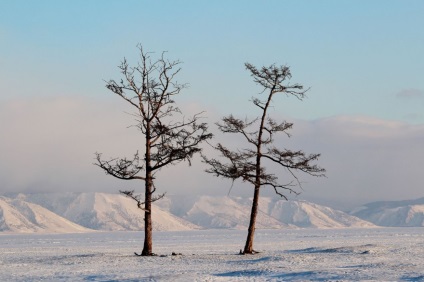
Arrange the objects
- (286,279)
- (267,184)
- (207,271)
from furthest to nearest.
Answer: (267,184), (207,271), (286,279)

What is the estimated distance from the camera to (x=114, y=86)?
5053 cm

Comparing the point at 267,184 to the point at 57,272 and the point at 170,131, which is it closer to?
the point at 170,131

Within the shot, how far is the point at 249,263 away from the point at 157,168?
10271 millimetres

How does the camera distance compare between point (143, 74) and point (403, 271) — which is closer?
point (403, 271)

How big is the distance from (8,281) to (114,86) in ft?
57.0

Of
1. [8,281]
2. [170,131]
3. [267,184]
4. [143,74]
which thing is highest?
[143,74]

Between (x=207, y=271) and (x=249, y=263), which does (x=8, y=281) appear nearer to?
(x=207, y=271)

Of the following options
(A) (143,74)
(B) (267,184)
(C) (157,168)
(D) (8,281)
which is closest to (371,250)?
(B) (267,184)

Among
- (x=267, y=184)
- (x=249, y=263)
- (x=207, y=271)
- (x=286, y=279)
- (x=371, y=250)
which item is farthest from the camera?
(x=267, y=184)

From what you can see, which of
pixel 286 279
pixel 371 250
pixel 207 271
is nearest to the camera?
pixel 286 279

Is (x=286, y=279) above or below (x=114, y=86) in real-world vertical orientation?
below

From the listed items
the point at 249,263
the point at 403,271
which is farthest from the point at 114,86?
the point at 403,271

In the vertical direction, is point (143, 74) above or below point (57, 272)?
above

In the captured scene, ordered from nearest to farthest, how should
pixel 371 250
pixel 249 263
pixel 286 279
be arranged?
pixel 286 279 → pixel 249 263 → pixel 371 250
